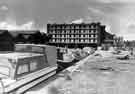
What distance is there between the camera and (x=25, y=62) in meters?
8.19

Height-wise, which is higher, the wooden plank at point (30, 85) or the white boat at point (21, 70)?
the white boat at point (21, 70)

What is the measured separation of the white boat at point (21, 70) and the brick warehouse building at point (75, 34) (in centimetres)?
9320

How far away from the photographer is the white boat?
619cm

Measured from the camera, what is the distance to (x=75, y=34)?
105000mm

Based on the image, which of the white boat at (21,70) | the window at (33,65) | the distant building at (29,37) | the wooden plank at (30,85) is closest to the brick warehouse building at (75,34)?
the distant building at (29,37)

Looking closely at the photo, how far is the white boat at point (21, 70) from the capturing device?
619 centimetres

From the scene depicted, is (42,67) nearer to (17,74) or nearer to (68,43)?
(17,74)

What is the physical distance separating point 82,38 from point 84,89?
96.4 meters

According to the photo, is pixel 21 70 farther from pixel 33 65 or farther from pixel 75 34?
pixel 75 34

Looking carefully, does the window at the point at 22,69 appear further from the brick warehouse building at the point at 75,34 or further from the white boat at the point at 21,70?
the brick warehouse building at the point at 75,34

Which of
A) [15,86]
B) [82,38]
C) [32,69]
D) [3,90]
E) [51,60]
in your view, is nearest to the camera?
[3,90]

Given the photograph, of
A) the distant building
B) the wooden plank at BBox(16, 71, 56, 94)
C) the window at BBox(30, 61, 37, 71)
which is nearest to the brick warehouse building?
the distant building

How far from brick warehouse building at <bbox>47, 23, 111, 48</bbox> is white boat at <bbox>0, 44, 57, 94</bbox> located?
3669 inches

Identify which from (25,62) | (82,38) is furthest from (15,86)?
(82,38)
